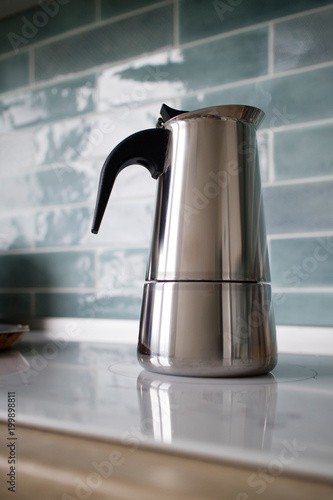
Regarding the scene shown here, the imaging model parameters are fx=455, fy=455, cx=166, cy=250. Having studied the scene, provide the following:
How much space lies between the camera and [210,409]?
0.33 metres

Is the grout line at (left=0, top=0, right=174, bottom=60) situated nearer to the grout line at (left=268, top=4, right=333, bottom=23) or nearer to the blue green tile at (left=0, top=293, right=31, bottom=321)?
the grout line at (left=268, top=4, right=333, bottom=23)

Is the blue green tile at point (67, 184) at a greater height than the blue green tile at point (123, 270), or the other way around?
the blue green tile at point (67, 184)

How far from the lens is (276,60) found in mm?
693

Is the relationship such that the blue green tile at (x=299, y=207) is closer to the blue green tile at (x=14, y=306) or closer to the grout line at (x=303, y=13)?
the grout line at (x=303, y=13)

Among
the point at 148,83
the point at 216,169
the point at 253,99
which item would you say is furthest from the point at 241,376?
the point at 148,83

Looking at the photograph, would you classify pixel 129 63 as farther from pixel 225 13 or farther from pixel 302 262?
pixel 302 262

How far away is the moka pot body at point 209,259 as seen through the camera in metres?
0.43

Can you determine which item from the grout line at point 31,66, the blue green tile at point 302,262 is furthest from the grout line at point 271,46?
the grout line at point 31,66

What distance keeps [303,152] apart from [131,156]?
31 cm

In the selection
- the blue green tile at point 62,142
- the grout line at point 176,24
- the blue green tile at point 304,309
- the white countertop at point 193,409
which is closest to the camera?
the white countertop at point 193,409

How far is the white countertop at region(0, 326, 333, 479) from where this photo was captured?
0.25 m

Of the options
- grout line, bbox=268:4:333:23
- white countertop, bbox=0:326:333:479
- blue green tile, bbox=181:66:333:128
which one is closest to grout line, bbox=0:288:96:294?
white countertop, bbox=0:326:333:479

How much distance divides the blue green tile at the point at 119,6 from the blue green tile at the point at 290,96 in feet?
0.78

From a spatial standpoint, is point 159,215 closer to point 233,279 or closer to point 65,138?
point 233,279
